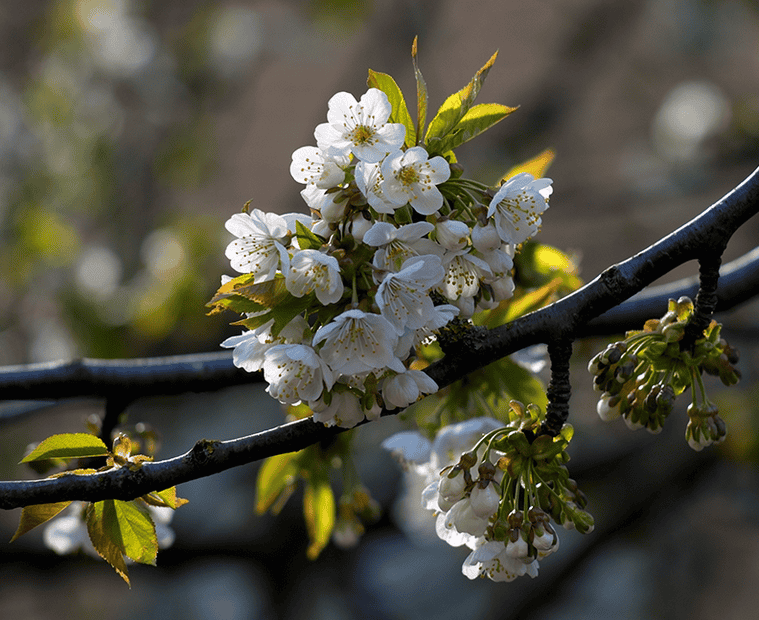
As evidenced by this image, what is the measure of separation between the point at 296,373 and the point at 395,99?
0.37 m

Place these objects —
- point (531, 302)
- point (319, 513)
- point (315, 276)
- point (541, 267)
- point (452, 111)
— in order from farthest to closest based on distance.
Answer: point (319, 513), point (541, 267), point (531, 302), point (452, 111), point (315, 276)

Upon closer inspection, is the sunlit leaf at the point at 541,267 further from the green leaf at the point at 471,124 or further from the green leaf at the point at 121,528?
the green leaf at the point at 121,528

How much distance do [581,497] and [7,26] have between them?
746cm

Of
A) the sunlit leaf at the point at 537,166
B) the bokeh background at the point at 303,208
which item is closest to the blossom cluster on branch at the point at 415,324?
the sunlit leaf at the point at 537,166

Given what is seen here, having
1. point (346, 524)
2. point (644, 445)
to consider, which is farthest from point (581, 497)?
point (644, 445)

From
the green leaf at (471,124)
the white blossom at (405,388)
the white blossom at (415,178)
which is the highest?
the green leaf at (471,124)

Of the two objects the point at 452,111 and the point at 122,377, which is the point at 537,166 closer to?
the point at 452,111

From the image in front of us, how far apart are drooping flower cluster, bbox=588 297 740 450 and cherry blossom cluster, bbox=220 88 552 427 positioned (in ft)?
0.70

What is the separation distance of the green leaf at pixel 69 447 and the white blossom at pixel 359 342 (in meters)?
0.37

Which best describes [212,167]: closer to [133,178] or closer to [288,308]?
[133,178]

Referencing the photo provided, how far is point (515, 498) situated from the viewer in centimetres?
88

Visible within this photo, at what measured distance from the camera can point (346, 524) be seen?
1614mm

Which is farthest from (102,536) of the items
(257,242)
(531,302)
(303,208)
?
(303,208)

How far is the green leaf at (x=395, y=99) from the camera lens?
2.80 ft
